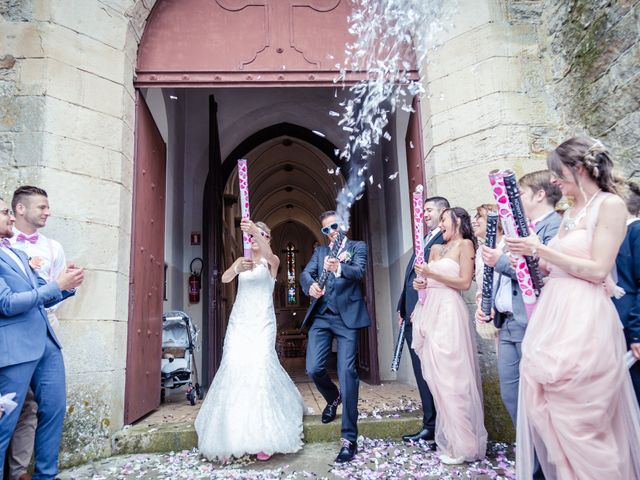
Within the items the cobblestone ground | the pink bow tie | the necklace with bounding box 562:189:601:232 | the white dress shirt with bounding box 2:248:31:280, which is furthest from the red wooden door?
the necklace with bounding box 562:189:601:232

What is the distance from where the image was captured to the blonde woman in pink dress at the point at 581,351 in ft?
6.26

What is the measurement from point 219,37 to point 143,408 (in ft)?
11.1

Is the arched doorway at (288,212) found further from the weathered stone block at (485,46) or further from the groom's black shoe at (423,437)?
the weathered stone block at (485,46)

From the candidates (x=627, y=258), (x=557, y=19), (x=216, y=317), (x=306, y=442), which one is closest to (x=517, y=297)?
(x=627, y=258)

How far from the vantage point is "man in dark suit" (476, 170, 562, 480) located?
2.70 meters

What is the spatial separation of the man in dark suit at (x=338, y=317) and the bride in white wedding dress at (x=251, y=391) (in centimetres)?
29

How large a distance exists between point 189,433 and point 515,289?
2584 mm

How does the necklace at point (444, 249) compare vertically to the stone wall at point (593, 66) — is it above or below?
below

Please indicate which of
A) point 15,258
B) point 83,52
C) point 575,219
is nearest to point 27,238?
point 15,258

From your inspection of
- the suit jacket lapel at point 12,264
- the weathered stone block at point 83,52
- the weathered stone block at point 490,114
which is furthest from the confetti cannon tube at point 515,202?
the weathered stone block at point 83,52

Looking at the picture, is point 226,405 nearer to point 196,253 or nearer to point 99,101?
point 99,101

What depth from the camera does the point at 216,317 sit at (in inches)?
267

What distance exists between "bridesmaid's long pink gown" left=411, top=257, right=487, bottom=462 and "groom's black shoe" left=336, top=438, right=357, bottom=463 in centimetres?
57

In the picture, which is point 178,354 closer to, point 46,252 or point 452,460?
point 46,252
